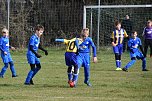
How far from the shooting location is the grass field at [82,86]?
40.8 feet

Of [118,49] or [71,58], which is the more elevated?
[71,58]

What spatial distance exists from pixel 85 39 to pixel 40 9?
18459mm

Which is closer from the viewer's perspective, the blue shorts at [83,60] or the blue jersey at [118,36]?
the blue shorts at [83,60]

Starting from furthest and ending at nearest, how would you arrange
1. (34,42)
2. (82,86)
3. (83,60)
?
1. (34,42)
2. (83,60)
3. (82,86)

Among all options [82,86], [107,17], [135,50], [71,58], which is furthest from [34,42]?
[107,17]

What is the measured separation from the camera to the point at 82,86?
48.8 ft

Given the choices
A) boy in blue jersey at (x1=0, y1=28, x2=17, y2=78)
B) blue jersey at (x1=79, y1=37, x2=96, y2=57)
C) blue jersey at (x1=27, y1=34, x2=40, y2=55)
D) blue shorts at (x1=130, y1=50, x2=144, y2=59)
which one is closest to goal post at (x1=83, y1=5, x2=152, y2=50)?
blue shorts at (x1=130, y1=50, x2=144, y2=59)

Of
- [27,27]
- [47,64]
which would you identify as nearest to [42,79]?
[47,64]

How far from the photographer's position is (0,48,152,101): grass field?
1242 centimetres

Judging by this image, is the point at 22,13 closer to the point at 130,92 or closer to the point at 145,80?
the point at 145,80

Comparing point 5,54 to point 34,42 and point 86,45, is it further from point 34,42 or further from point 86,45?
point 86,45

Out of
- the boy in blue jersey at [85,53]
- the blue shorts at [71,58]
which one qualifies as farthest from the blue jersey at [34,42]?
the boy in blue jersey at [85,53]

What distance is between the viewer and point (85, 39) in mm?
15289

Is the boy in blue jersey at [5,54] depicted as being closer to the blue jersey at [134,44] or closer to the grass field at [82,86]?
the grass field at [82,86]
